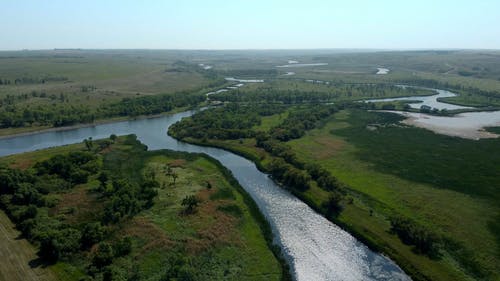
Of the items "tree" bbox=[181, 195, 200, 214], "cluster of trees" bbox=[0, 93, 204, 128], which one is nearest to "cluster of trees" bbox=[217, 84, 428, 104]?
"cluster of trees" bbox=[0, 93, 204, 128]

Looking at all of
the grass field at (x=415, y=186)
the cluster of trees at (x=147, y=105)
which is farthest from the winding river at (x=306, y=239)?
the cluster of trees at (x=147, y=105)

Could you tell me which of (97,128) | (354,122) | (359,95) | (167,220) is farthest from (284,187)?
(359,95)

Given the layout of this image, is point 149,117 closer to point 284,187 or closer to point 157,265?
point 284,187

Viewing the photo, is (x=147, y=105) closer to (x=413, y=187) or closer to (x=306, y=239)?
(x=413, y=187)

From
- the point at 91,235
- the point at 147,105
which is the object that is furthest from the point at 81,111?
the point at 91,235

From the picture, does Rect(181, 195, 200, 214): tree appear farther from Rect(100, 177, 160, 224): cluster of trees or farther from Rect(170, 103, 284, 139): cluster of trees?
Rect(170, 103, 284, 139): cluster of trees

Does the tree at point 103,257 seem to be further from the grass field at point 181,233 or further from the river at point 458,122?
the river at point 458,122
